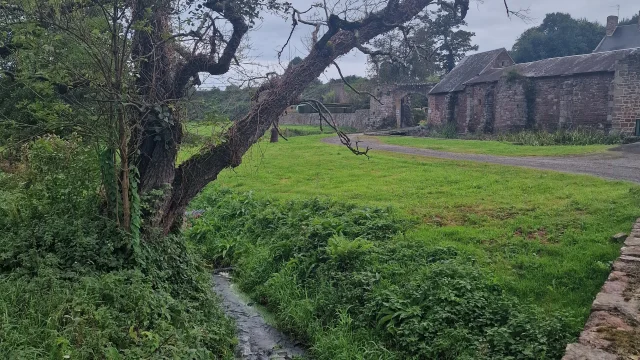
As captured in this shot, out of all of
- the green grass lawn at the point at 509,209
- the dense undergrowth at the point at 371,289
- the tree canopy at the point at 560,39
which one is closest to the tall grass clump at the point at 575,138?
the green grass lawn at the point at 509,209

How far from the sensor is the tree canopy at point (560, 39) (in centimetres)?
5817

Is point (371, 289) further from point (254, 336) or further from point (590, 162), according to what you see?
point (590, 162)

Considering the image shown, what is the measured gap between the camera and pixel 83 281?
6.50 m

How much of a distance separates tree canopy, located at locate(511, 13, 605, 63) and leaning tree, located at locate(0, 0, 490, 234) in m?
55.1

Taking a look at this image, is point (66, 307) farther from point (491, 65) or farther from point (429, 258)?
point (491, 65)

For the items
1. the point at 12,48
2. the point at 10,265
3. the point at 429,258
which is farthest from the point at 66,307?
the point at 429,258

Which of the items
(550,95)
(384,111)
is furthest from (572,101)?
(384,111)

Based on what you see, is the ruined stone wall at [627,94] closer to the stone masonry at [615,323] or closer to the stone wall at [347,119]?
the stone wall at [347,119]

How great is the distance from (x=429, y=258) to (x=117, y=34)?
227 inches

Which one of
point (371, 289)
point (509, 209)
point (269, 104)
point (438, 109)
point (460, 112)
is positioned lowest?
point (371, 289)

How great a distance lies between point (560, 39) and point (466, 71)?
2538 cm

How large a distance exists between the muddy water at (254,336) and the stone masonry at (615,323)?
4001mm

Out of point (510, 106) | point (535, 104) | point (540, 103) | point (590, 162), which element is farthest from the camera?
point (510, 106)

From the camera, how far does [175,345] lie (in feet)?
20.0
